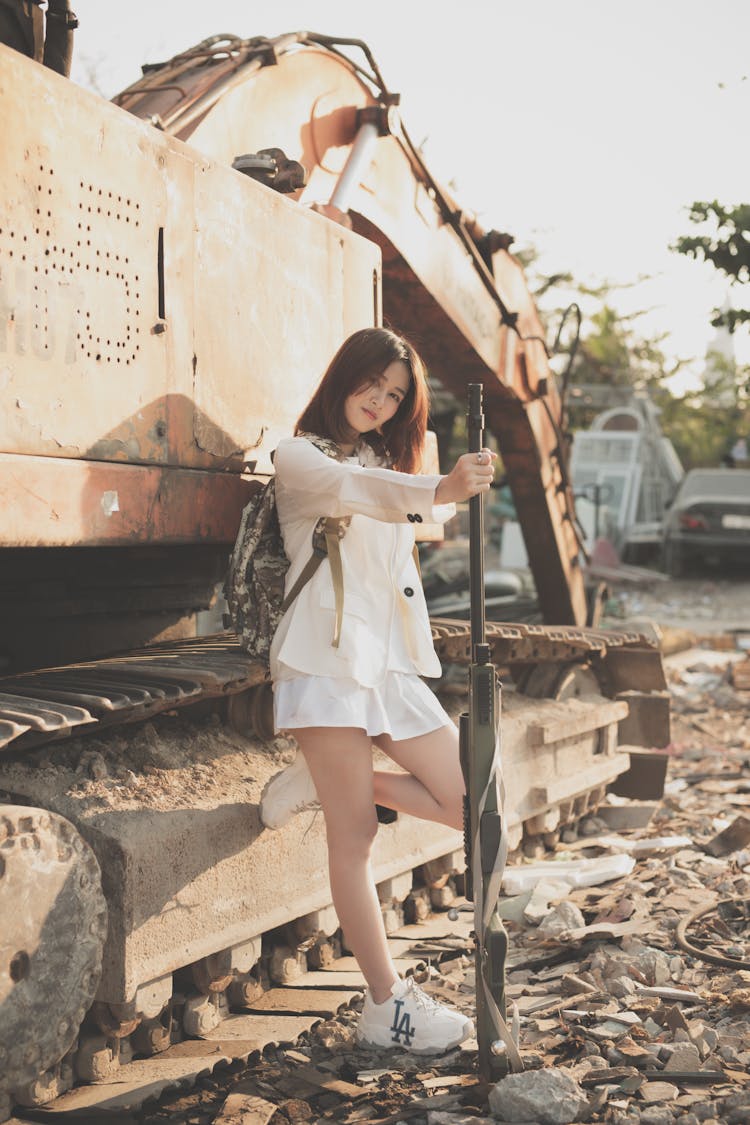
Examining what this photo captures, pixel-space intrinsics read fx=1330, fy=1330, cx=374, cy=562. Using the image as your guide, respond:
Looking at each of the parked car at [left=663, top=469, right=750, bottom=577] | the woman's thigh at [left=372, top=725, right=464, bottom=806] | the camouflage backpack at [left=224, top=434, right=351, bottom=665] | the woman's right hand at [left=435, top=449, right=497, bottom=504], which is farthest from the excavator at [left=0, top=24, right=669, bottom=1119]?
the parked car at [left=663, top=469, right=750, bottom=577]

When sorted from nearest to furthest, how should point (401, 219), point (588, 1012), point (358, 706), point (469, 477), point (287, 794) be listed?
point (469, 477)
point (358, 706)
point (287, 794)
point (588, 1012)
point (401, 219)

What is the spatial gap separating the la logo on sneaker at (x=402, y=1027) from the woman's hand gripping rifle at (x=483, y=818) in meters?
0.22

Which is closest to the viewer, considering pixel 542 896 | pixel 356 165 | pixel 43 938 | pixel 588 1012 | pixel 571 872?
pixel 43 938

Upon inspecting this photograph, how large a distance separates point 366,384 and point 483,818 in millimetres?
1156

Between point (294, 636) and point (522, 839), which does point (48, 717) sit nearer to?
point (294, 636)

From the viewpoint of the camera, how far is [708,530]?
781 inches

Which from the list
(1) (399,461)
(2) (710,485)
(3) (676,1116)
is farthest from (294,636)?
(2) (710,485)

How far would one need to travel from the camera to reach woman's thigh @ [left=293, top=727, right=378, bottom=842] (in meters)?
3.35

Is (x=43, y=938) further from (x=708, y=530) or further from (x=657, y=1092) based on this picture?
(x=708, y=530)

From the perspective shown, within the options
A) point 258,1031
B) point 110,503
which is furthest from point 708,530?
point 110,503

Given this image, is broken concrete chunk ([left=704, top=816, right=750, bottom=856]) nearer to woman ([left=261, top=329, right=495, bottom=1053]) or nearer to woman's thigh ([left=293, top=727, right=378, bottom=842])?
woman ([left=261, top=329, right=495, bottom=1053])

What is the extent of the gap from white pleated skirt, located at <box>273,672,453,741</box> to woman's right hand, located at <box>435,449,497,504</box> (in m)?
0.56

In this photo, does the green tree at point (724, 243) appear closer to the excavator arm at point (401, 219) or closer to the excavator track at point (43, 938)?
the excavator arm at point (401, 219)

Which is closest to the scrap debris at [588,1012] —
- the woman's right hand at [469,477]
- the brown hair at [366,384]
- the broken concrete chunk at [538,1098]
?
the broken concrete chunk at [538,1098]
